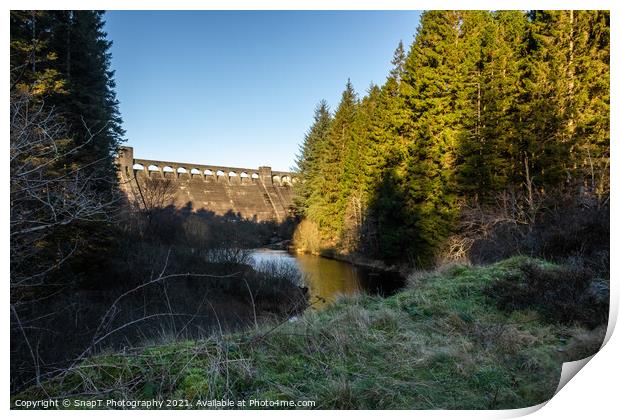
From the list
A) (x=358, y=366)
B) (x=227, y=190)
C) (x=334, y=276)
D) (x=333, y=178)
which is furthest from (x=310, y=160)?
(x=358, y=366)

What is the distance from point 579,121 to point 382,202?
9.05 metres

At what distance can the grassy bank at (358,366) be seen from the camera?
2.25 meters

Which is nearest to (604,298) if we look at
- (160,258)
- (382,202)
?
(160,258)

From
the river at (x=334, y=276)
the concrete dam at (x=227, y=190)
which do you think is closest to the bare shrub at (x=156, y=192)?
the concrete dam at (x=227, y=190)

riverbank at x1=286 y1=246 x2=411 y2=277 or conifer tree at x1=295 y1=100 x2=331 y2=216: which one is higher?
conifer tree at x1=295 y1=100 x2=331 y2=216

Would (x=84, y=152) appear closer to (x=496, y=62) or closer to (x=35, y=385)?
(x=35, y=385)

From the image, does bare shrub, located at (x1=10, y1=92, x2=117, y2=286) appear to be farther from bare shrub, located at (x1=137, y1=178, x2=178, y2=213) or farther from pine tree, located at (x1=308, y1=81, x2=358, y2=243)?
pine tree, located at (x1=308, y1=81, x2=358, y2=243)

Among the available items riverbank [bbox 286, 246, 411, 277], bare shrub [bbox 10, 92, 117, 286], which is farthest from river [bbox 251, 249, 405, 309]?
bare shrub [bbox 10, 92, 117, 286]

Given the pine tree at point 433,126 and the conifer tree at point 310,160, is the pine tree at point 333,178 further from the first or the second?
the pine tree at point 433,126

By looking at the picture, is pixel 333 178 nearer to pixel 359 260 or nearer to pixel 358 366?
pixel 359 260

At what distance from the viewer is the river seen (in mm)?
9031

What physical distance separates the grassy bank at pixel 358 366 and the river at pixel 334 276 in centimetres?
480

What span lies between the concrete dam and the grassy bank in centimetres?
657

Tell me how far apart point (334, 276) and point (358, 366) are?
8818mm
